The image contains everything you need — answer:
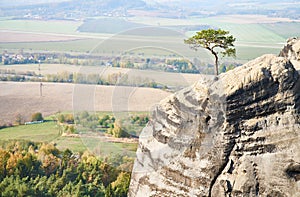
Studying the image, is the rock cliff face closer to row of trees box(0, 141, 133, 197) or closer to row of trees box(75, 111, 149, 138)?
row of trees box(75, 111, 149, 138)

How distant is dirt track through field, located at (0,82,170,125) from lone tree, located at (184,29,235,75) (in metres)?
1.53

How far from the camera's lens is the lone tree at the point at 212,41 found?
11953 mm

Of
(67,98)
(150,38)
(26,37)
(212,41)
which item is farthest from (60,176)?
(26,37)

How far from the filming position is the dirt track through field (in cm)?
1069

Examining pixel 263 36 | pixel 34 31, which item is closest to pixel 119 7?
pixel 34 31

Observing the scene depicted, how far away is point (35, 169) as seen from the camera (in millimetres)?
20891

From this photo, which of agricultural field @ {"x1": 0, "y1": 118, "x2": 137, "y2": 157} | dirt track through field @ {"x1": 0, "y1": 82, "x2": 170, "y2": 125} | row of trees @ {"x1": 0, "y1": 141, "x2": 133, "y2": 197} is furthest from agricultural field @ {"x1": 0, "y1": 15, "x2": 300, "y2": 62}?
row of trees @ {"x1": 0, "y1": 141, "x2": 133, "y2": 197}

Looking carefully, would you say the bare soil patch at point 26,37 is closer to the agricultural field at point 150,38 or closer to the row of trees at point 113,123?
the agricultural field at point 150,38

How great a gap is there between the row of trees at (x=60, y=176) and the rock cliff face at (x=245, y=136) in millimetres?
6179

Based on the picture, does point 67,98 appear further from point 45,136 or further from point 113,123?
point 113,123

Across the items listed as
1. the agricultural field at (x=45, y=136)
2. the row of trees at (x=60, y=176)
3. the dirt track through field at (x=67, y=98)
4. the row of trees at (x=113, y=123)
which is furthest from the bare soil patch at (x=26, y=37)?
the row of trees at (x=113, y=123)

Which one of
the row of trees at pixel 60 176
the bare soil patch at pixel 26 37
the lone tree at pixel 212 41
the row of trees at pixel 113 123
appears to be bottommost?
the bare soil patch at pixel 26 37

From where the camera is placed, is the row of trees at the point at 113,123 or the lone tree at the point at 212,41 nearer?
the row of trees at the point at 113,123

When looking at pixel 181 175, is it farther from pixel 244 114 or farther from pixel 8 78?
pixel 8 78
